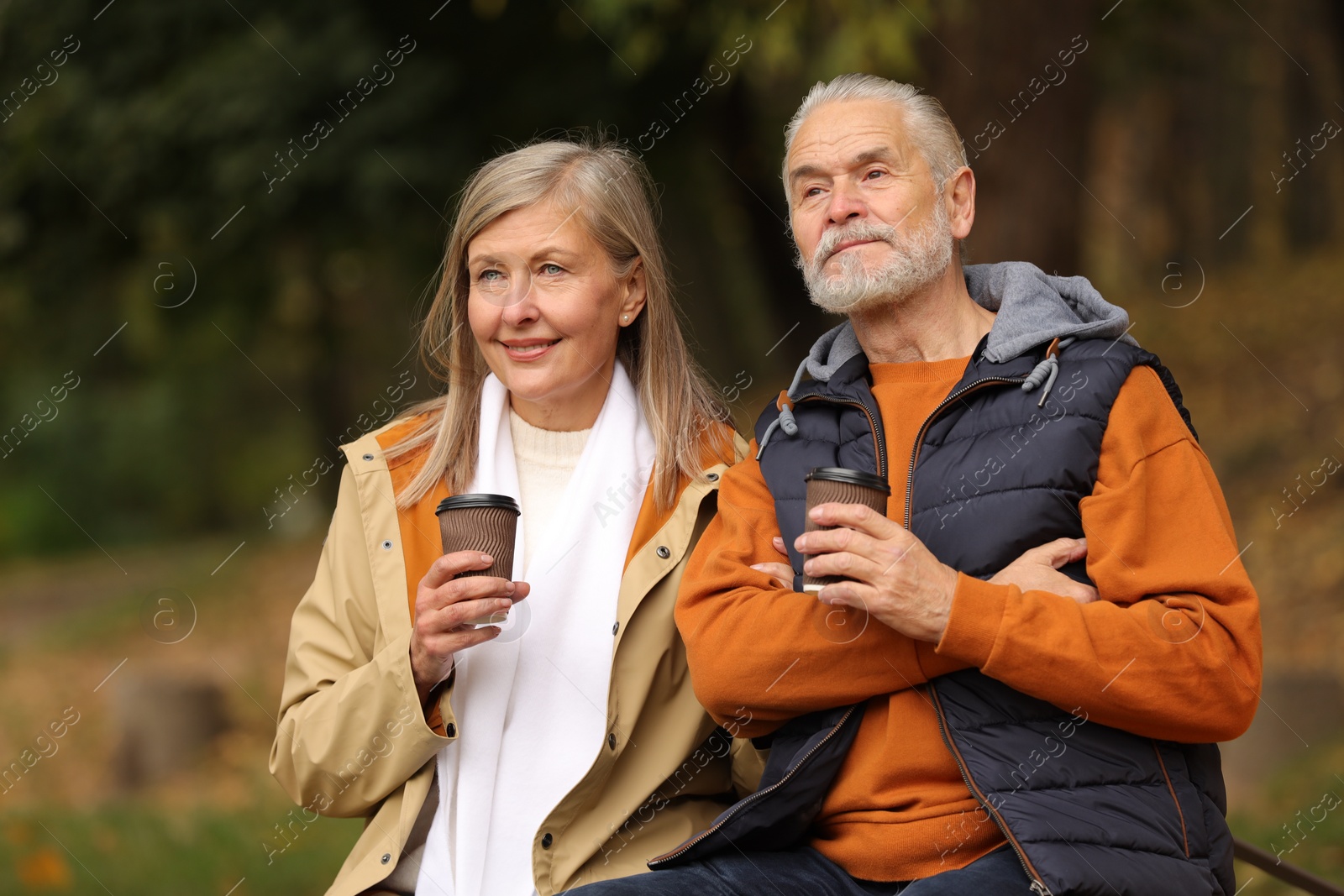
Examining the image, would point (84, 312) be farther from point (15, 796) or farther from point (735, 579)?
point (735, 579)

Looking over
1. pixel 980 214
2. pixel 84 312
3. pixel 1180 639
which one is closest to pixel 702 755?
pixel 1180 639

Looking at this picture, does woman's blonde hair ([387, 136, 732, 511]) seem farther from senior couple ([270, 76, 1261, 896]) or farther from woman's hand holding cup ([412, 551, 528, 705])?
woman's hand holding cup ([412, 551, 528, 705])

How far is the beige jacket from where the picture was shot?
3066mm

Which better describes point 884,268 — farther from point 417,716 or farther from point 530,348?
point 417,716

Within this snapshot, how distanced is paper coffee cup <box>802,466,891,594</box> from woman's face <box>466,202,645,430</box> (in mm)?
984

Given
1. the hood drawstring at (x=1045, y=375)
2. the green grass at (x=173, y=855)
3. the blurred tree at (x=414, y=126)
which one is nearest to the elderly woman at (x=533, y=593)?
the hood drawstring at (x=1045, y=375)

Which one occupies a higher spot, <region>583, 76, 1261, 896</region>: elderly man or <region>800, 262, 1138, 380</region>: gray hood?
<region>800, 262, 1138, 380</region>: gray hood

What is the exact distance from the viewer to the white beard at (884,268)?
306 cm

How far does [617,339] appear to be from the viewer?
3.62 meters

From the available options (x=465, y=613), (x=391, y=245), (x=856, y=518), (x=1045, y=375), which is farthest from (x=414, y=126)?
(x=856, y=518)

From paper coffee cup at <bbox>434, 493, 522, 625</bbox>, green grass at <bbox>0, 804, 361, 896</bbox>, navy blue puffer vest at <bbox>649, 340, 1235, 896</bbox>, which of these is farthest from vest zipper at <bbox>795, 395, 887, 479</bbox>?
green grass at <bbox>0, 804, 361, 896</bbox>

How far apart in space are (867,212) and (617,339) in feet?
2.71

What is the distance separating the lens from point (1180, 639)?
2.54 meters

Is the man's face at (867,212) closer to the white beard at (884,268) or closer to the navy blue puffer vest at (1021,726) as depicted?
the white beard at (884,268)
